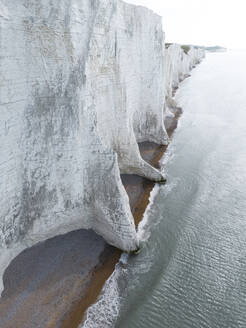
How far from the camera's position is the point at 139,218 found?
1241cm

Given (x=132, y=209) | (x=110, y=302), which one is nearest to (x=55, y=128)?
(x=132, y=209)

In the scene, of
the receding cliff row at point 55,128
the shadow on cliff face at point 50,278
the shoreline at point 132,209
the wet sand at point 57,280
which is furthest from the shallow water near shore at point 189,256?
the receding cliff row at point 55,128

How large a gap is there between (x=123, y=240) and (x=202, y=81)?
4578 cm

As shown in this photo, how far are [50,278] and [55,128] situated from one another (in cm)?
529

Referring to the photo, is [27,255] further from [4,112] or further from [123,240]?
[4,112]

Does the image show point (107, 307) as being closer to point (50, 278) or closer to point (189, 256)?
point (50, 278)

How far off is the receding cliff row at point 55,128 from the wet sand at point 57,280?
1.46 feet

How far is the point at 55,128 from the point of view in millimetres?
8883

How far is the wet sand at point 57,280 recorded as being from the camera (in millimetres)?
7781

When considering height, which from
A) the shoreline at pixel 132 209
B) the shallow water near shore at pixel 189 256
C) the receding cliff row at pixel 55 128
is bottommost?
the shallow water near shore at pixel 189 256

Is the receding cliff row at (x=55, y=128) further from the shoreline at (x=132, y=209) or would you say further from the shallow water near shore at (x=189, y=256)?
the shallow water near shore at (x=189, y=256)

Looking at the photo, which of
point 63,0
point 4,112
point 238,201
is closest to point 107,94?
point 63,0

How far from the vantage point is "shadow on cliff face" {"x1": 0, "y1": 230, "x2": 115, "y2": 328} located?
778 centimetres

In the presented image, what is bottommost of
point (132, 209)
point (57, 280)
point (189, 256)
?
point (189, 256)
